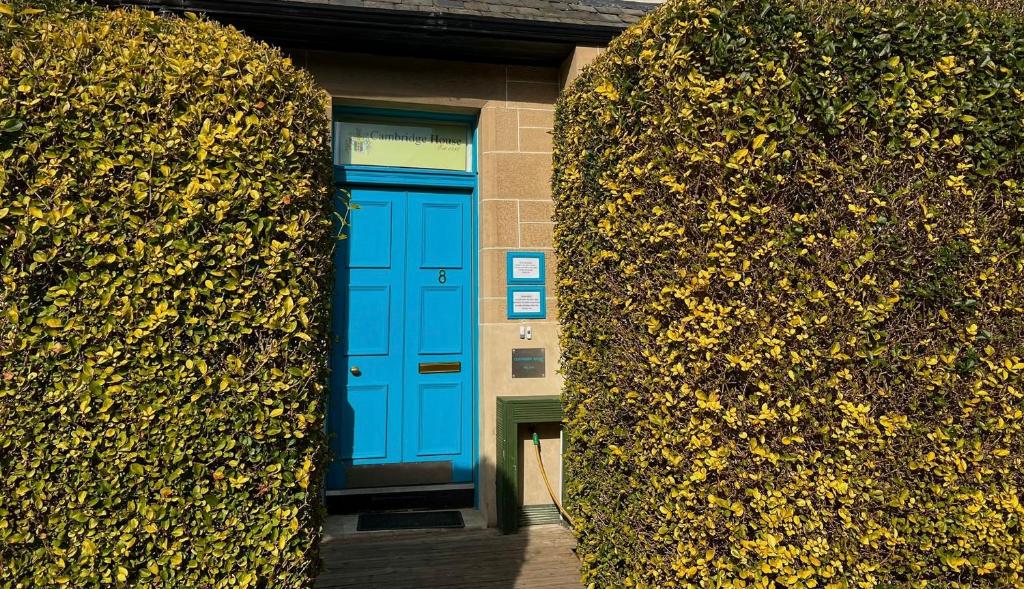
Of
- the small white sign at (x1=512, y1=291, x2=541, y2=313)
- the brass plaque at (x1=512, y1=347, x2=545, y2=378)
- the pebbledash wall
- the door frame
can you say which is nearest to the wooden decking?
the pebbledash wall

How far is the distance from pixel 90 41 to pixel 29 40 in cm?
21

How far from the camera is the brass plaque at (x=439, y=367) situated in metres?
4.97

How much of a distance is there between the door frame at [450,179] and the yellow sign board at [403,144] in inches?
2.0

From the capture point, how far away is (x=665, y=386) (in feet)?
8.51

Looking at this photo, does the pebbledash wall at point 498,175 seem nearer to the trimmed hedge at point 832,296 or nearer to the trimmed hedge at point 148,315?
the trimmed hedge at point 832,296

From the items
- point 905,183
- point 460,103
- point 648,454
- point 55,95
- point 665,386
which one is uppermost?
point 460,103

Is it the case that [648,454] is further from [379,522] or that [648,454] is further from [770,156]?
[379,522]

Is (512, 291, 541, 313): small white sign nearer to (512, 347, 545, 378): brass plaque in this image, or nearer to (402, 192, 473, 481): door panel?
(512, 347, 545, 378): brass plaque

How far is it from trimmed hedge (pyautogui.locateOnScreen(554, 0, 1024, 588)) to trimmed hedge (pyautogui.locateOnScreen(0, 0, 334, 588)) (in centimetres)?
164

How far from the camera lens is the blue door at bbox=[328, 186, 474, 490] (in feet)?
15.8

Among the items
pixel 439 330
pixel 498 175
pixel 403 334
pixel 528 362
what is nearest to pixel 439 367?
pixel 439 330

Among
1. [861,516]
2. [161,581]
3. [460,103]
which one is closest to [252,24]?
[460,103]

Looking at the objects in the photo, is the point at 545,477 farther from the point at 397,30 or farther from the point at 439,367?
the point at 397,30

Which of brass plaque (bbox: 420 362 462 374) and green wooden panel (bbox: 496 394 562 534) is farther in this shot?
brass plaque (bbox: 420 362 462 374)
